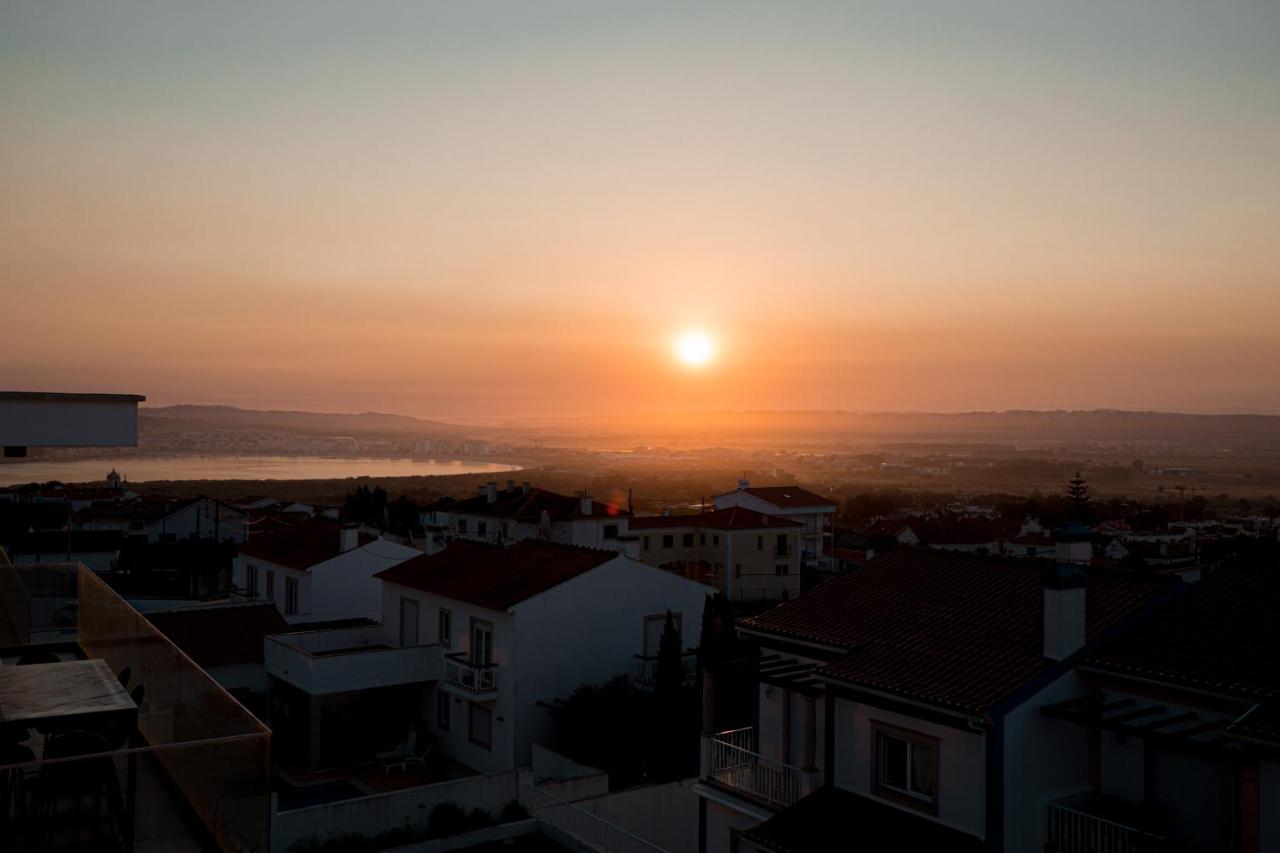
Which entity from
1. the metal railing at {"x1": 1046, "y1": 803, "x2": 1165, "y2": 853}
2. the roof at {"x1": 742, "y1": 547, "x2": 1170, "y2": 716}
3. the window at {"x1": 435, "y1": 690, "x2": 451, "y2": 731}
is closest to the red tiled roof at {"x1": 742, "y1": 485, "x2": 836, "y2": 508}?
the window at {"x1": 435, "y1": 690, "x2": 451, "y2": 731}

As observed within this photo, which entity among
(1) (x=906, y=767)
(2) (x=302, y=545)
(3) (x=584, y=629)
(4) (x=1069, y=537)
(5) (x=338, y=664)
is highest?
(4) (x=1069, y=537)

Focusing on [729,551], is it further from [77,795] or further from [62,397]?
[77,795]

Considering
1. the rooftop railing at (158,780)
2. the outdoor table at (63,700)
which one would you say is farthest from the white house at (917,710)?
the rooftop railing at (158,780)

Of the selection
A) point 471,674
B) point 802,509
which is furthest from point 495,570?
point 802,509

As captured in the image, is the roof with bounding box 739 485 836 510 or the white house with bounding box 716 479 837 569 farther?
the roof with bounding box 739 485 836 510

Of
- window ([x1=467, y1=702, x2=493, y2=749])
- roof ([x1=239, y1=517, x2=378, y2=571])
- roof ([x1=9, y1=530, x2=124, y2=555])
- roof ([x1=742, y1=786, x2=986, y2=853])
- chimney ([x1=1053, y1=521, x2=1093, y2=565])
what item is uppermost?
chimney ([x1=1053, y1=521, x2=1093, y2=565])

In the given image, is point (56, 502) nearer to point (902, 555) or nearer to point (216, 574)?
point (216, 574)

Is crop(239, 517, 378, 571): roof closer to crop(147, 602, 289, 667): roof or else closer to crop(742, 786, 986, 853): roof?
crop(147, 602, 289, 667): roof
